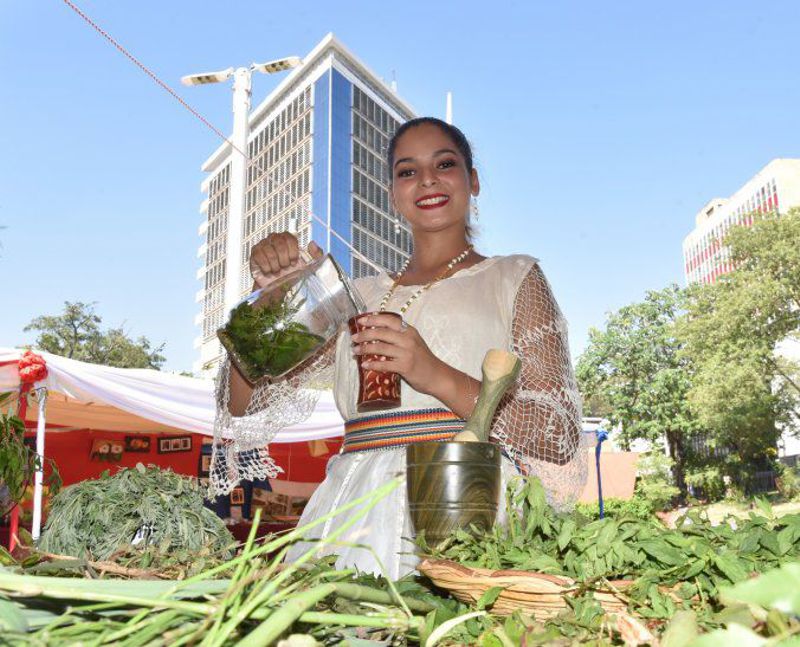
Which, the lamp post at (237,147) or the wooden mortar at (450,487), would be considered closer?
the wooden mortar at (450,487)

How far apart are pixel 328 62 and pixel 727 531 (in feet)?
236

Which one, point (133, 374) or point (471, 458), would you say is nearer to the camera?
point (471, 458)

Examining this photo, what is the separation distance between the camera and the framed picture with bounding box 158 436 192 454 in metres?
8.47

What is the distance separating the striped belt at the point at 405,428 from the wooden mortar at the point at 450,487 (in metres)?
0.55

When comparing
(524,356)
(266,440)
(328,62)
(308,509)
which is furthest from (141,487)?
(328,62)

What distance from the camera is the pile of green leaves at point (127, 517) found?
131 cm

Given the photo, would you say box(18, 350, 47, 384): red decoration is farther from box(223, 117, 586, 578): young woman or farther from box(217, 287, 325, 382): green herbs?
box(217, 287, 325, 382): green herbs

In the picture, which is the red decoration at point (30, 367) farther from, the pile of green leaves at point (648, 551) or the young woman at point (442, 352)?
the pile of green leaves at point (648, 551)

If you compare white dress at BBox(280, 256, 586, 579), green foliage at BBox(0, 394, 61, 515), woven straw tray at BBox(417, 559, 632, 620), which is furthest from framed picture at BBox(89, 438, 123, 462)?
woven straw tray at BBox(417, 559, 632, 620)

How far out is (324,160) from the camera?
69.6 metres

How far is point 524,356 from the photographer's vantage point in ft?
5.56

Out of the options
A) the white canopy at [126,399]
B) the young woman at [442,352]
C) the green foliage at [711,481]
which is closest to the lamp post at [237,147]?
the white canopy at [126,399]

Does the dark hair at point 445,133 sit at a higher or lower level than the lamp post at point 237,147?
lower

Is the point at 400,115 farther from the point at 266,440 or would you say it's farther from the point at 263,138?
the point at 266,440
